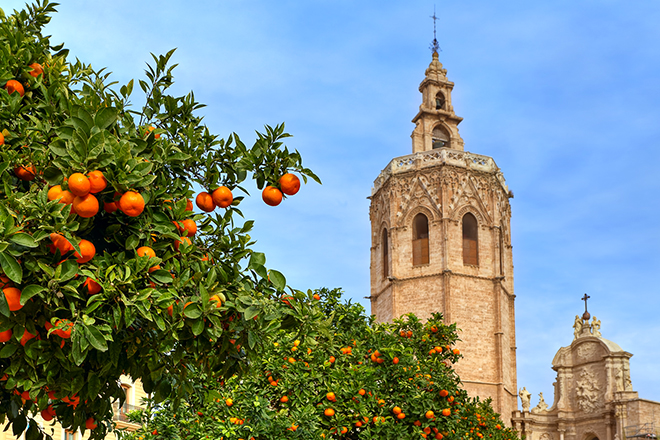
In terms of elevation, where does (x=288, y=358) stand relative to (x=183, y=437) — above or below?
above

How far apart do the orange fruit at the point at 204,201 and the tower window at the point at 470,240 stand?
45796mm

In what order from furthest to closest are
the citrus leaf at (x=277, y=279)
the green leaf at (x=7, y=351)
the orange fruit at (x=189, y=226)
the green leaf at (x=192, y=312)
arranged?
1. the citrus leaf at (x=277, y=279)
2. the orange fruit at (x=189, y=226)
3. the green leaf at (x=192, y=312)
4. the green leaf at (x=7, y=351)

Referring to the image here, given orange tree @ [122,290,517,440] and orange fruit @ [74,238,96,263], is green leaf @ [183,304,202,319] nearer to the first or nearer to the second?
orange fruit @ [74,238,96,263]

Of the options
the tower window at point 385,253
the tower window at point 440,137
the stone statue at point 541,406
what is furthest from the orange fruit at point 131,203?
the tower window at point 440,137

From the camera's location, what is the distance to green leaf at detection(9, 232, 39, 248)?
4.10 meters

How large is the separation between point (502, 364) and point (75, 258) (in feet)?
154

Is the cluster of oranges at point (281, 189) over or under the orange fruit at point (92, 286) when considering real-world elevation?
over

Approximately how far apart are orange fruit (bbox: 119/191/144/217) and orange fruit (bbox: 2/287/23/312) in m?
0.78

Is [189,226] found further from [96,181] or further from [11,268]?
[11,268]

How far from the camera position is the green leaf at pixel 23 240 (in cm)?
410

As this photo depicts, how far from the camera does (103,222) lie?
500cm

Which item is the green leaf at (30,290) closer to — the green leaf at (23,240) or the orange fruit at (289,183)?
the green leaf at (23,240)

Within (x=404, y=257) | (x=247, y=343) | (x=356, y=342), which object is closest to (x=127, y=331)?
(x=247, y=343)

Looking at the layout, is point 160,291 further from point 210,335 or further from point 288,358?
point 288,358
